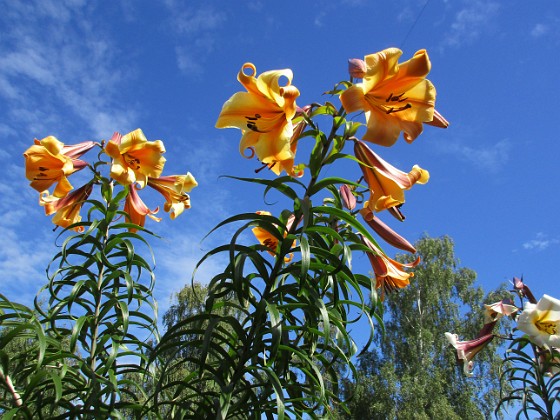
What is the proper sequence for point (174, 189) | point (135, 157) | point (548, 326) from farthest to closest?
point (548, 326)
point (174, 189)
point (135, 157)

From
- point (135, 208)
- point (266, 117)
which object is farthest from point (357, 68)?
point (135, 208)

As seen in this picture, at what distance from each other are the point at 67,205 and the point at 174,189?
1.38 feet

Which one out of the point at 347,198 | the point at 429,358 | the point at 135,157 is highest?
the point at 429,358

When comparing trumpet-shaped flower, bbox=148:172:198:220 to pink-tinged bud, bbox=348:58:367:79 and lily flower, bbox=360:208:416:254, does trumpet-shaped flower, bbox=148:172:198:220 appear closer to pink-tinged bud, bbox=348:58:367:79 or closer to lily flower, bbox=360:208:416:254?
lily flower, bbox=360:208:416:254

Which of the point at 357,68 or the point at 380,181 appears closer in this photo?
the point at 357,68

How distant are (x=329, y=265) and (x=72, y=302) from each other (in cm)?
87

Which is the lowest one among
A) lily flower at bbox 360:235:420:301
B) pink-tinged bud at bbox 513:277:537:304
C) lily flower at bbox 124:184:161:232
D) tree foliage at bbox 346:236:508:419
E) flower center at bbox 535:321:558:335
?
lily flower at bbox 360:235:420:301

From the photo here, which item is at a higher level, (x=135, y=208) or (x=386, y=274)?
(x=135, y=208)

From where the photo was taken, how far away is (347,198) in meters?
1.49

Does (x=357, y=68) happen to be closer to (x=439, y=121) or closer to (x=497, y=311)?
(x=439, y=121)

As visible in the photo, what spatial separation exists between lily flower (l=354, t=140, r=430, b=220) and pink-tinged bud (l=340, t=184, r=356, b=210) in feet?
0.27

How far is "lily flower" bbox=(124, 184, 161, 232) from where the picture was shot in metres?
1.86

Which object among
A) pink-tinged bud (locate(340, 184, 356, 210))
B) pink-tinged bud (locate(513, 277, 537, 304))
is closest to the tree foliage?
pink-tinged bud (locate(513, 277, 537, 304))

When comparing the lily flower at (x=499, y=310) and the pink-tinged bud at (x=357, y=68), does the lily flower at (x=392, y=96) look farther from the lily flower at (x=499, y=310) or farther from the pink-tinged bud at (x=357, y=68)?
the lily flower at (x=499, y=310)
